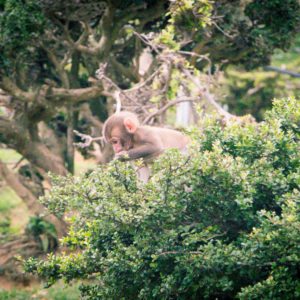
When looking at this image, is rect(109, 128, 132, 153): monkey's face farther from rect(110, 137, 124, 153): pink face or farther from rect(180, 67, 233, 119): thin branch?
rect(180, 67, 233, 119): thin branch

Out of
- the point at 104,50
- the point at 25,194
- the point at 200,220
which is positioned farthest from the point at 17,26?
the point at 200,220

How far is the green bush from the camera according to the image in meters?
Answer: 5.57

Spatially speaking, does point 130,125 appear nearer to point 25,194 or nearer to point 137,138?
point 137,138

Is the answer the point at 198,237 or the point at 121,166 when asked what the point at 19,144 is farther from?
the point at 198,237

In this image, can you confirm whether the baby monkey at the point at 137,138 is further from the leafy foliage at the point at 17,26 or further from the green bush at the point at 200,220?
the leafy foliage at the point at 17,26

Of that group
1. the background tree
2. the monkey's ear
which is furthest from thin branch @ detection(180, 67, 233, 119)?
the monkey's ear

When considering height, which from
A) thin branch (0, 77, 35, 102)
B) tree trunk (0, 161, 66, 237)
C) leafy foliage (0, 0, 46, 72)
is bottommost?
tree trunk (0, 161, 66, 237)

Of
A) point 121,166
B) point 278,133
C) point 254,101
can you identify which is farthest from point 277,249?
point 254,101

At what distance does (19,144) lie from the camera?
12.4 meters

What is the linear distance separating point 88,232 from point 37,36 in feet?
16.6

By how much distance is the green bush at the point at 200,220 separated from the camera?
18.3ft

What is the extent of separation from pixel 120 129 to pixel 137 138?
0.28 meters

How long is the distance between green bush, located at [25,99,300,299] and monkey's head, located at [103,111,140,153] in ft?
6.75

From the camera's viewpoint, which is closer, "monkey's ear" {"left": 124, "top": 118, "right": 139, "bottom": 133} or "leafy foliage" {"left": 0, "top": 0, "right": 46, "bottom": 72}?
"monkey's ear" {"left": 124, "top": 118, "right": 139, "bottom": 133}
